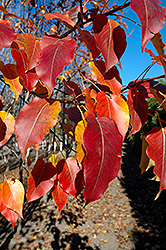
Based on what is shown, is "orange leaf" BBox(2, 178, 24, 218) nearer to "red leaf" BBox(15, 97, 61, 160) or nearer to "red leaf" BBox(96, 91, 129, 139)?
"red leaf" BBox(15, 97, 61, 160)

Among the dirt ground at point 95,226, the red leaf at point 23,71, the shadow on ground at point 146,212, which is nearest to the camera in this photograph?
the red leaf at point 23,71

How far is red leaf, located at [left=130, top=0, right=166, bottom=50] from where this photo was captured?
1.10 feet

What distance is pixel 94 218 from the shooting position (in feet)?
12.2

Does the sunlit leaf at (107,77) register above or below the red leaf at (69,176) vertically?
above

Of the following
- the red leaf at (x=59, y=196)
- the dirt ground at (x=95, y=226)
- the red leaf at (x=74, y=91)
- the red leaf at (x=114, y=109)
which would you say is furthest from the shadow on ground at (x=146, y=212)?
the red leaf at (x=114, y=109)

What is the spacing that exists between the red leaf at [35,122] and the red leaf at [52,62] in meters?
0.09

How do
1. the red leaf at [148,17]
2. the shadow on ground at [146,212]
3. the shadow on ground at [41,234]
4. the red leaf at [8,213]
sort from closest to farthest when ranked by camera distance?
1. the red leaf at [148,17]
2. the red leaf at [8,213]
3. the shadow on ground at [41,234]
4. the shadow on ground at [146,212]

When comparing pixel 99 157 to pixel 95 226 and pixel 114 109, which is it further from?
pixel 95 226

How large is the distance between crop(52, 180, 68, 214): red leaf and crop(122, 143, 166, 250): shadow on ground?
2.96m

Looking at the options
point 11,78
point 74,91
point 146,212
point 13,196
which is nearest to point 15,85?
point 11,78

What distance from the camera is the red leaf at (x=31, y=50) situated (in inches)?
16.3

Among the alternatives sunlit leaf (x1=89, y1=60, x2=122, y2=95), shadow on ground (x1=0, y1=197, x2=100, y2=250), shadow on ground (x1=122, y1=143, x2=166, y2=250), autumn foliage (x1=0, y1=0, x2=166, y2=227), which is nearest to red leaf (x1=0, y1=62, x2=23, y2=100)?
autumn foliage (x1=0, y1=0, x2=166, y2=227)

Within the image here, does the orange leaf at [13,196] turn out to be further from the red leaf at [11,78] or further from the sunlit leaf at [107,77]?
the sunlit leaf at [107,77]

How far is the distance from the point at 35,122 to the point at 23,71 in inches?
5.3
